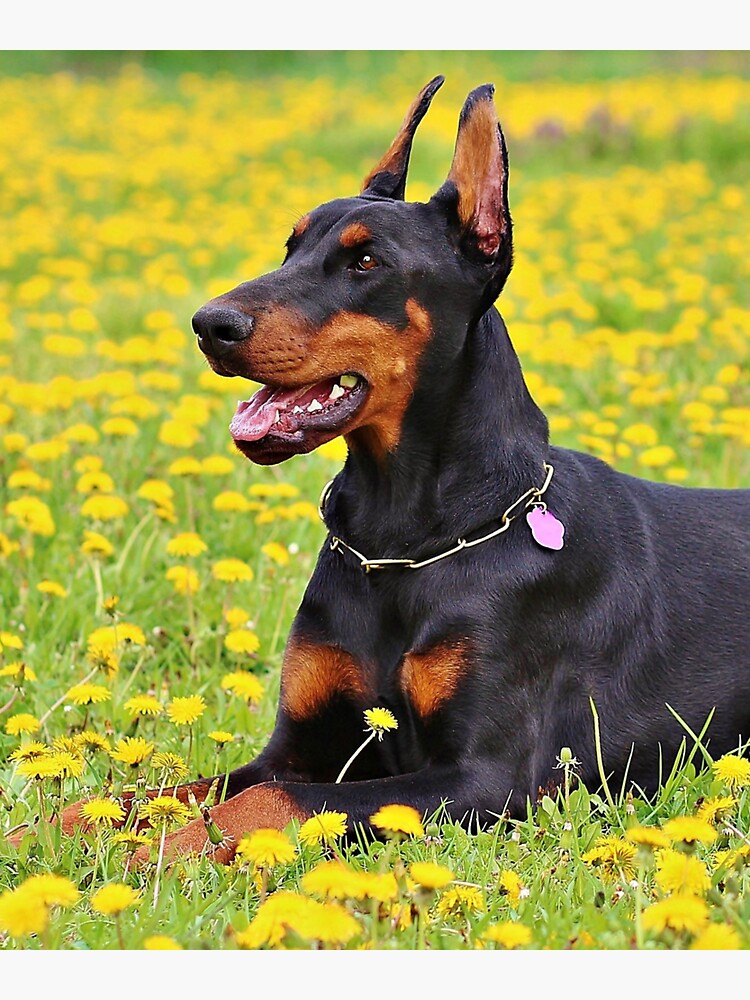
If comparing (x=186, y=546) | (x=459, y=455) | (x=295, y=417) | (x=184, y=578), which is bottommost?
(x=184, y=578)

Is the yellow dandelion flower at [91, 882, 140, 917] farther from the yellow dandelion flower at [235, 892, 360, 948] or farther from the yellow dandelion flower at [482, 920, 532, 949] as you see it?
the yellow dandelion flower at [482, 920, 532, 949]

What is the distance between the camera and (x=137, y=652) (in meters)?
4.42

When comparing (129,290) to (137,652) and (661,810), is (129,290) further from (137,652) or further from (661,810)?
(661,810)

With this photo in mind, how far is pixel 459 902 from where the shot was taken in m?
2.69

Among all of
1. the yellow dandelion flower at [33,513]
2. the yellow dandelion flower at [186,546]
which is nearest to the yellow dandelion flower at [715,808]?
the yellow dandelion flower at [186,546]

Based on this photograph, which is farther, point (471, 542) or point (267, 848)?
point (471, 542)

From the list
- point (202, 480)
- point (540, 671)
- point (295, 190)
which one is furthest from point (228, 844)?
point (295, 190)

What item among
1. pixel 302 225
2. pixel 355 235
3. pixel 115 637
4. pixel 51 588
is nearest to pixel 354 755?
pixel 115 637

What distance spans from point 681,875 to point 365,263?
63.7 inches

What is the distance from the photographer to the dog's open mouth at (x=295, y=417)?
3.34 meters

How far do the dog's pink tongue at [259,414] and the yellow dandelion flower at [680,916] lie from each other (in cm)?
149

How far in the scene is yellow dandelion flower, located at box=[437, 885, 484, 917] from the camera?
8.73 feet

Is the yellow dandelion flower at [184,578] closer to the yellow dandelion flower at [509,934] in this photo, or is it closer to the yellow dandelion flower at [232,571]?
the yellow dandelion flower at [232,571]

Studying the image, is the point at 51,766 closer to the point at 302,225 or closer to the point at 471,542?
the point at 471,542
